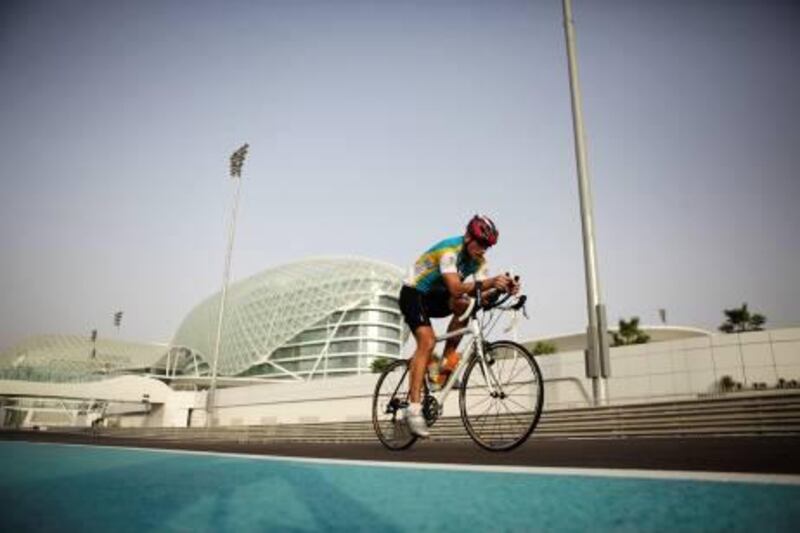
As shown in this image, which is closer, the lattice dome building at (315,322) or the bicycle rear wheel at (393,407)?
the bicycle rear wheel at (393,407)

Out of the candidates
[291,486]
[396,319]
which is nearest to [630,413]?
[291,486]

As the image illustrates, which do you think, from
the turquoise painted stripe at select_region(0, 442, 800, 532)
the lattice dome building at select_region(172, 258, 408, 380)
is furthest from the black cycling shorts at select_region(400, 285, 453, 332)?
the lattice dome building at select_region(172, 258, 408, 380)

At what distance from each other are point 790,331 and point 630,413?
22340mm

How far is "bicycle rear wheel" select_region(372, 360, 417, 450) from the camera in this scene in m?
5.52

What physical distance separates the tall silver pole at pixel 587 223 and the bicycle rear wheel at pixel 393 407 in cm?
764

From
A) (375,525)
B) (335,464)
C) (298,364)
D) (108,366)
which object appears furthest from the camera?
(108,366)

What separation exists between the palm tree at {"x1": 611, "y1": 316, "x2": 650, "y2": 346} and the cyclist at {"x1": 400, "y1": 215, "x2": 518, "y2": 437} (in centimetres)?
4630

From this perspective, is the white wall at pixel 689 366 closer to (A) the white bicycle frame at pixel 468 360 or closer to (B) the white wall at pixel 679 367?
(B) the white wall at pixel 679 367

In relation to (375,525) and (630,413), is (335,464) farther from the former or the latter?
(630,413)

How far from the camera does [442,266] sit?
15.1 feet

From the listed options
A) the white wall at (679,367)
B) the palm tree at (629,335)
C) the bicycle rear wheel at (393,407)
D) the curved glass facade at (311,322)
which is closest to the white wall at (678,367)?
the white wall at (679,367)

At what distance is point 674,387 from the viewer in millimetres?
24750

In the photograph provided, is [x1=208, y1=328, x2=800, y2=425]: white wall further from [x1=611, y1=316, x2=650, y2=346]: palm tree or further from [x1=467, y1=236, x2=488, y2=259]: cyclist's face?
[x1=611, y1=316, x2=650, y2=346]: palm tree

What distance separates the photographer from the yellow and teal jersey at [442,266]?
182 inches
